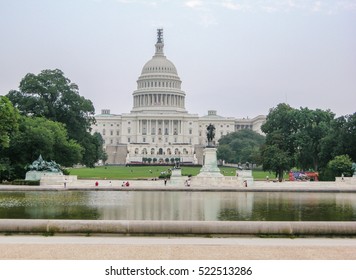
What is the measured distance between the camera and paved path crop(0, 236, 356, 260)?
1104cm

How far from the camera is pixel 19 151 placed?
47.2 metres

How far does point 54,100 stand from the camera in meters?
59.7

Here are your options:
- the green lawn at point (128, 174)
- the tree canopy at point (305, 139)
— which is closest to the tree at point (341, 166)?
the tree canopy at point (305, 139)

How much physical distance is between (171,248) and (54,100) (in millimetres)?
50039

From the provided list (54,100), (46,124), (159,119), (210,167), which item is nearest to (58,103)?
(54,100)

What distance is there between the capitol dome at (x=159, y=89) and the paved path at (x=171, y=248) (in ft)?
489

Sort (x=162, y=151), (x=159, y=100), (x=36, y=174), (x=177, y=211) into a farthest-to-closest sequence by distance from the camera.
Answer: (x=159, y=100), (x=162, y=151), (x=36, y=174), (x=177, y=211)

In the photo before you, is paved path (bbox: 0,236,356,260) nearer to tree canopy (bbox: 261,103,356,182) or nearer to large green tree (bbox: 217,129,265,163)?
tree canopy (bbox: 261,103,356,182)

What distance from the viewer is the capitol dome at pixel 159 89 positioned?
162 meters

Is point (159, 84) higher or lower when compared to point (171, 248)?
higher

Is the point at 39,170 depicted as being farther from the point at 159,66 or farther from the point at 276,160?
the point at 159,66

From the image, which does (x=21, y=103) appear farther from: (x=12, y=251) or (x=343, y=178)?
(x=12, y=251)

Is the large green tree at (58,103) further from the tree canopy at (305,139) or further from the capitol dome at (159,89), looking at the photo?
the capitol dome at (159,89)

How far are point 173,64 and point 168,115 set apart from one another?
68.2ft
